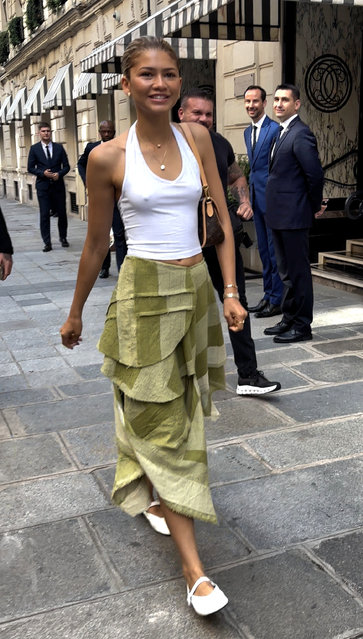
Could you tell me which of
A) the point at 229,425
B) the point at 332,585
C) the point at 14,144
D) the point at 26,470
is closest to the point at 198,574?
the point at 332,585

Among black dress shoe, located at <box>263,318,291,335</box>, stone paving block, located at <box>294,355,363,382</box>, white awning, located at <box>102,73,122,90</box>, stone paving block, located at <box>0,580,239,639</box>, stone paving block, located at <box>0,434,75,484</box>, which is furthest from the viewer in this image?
white awning, located at <box>102,73,122,90</box>

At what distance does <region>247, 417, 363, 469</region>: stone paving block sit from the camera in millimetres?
3523

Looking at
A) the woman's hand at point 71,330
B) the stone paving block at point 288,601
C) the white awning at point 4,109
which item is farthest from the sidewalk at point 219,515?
the white awning at point 4,109

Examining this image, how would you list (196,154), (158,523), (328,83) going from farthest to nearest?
(328,83) → (158,523) → (196,154)

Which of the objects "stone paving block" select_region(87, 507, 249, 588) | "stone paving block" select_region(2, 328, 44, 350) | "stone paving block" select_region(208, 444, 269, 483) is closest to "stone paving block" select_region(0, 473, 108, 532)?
"stone paving block" select_region(87, 507, 249, 588)

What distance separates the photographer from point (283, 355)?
539 centimetres

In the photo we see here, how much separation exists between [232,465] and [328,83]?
22.1 ft

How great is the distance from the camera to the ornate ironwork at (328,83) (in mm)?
8797

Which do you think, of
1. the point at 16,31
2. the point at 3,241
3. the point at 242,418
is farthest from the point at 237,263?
the point at 16,31

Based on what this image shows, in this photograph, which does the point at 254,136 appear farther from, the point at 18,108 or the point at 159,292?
the point at 18,108

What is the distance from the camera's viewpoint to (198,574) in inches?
92.9

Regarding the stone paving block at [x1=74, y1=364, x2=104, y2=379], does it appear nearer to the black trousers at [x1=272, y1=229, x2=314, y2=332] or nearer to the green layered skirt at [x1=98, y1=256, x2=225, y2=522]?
the black trousers at [x1=272, y1=229, x2=314, y2=332]

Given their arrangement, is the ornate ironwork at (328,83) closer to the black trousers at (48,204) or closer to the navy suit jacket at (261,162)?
the navy suit jacket at (261,162)

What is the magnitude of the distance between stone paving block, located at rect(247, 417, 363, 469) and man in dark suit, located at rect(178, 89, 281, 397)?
0.61 meters
